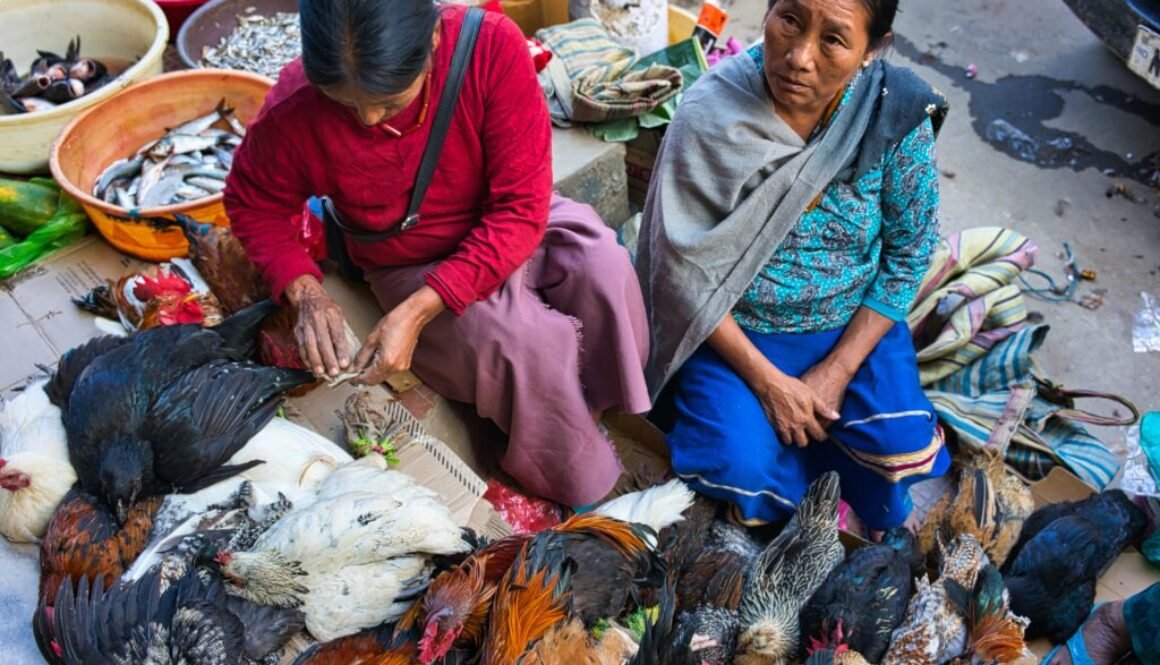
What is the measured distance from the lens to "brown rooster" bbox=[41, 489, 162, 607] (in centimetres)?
212

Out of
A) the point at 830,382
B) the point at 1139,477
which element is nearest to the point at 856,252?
the point at 830,382

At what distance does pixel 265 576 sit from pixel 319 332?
2.14 feet

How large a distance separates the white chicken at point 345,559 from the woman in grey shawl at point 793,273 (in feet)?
3.10

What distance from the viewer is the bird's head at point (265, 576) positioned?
1950 mm

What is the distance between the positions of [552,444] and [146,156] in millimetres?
2224

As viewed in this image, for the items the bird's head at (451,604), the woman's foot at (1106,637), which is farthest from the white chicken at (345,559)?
the woman's foot at (1106,637)

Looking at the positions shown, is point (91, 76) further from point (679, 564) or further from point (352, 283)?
point (679, 564)

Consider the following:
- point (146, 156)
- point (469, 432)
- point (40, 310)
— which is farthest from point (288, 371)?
point (146, 156)

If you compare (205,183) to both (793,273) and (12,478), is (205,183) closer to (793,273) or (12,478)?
(12,478)

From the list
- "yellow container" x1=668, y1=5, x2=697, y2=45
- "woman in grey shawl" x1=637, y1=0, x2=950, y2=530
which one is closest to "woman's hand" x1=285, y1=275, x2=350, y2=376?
"woman in grey shawl" x1=637, y1=0, x2=950, y2=530

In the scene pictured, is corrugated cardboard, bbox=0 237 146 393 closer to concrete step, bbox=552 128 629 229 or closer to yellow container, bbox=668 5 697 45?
concrete step, bbox=552 128 629 229

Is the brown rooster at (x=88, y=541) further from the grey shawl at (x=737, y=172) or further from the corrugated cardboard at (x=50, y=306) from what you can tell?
the grey shawl at (x=737, y=172)

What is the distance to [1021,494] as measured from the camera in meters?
2.80

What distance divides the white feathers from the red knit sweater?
81 centimetres
